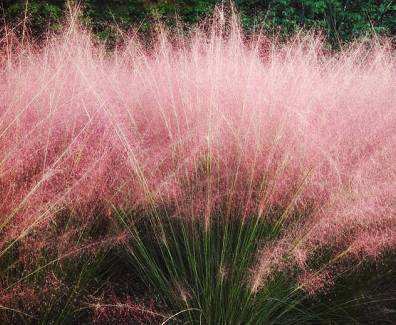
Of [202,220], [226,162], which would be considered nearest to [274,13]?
[226,162]

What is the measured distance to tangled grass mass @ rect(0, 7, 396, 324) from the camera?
138cm

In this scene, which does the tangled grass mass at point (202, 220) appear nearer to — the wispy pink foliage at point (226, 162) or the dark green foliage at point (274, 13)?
the wispy pink foliage at point (226, 162)

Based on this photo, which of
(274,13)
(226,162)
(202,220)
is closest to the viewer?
(202,220)

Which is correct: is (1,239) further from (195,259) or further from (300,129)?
(300,129)

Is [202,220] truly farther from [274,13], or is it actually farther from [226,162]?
[274,13]

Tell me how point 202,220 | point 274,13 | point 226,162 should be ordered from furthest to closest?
point 274,13, point 226,162, point 202,220

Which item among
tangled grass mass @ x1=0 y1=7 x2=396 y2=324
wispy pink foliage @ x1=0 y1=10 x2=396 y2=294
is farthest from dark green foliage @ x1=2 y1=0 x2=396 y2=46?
tangled grass mass @ x1=0 y1=7 x2=396 y2=324

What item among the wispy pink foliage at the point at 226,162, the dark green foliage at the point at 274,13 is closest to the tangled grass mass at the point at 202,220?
the wispy pink foliage at the point at 226,162

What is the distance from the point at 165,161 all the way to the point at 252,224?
1.57ft

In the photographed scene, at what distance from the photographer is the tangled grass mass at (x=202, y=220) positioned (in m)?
1.38

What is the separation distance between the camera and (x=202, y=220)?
1.54m

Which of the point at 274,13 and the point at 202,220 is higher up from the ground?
the point at 202,220

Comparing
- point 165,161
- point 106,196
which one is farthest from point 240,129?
point 106,196

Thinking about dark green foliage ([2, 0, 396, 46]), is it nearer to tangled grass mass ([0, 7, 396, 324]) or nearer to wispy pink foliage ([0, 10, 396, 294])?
wispy pink foliage ([0, 10, 396, 294])
